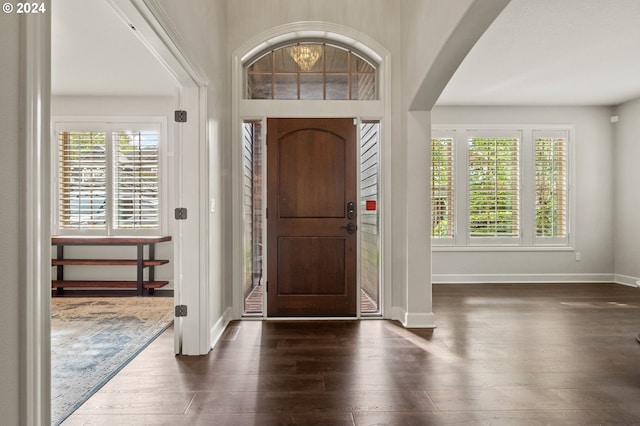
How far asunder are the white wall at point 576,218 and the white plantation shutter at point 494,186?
319mm

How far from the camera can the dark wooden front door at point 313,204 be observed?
158 inches

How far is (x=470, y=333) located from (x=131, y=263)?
14.3 feet

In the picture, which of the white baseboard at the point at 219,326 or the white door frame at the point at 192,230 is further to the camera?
the white baseboard at the point at 219,326

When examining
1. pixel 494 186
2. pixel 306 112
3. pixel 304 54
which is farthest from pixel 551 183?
pixel 304 54

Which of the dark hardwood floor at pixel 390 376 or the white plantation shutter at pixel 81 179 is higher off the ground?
the white plantation shutter at pixel 81 179

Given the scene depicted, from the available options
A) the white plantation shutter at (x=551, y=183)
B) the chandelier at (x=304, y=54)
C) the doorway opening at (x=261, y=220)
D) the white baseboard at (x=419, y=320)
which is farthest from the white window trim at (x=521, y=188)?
the chandelier at (x=304, y=54)

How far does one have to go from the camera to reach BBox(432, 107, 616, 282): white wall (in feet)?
19.6

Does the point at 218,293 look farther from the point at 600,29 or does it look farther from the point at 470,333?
the point at 600,29

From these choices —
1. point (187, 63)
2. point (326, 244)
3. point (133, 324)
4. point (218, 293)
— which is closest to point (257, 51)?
point (187, 63)

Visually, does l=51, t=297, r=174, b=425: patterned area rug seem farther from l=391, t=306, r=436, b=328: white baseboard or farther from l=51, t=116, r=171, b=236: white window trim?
l=391, t=306, r=436, b=328: white baseboard

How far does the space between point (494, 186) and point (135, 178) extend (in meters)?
5.42

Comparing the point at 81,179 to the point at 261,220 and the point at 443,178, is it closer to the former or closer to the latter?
the point at 261,220

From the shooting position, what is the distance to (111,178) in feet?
18.2

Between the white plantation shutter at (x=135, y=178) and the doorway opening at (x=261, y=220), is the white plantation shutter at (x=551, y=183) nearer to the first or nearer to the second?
the doorway opening at (x=261, y=220)
